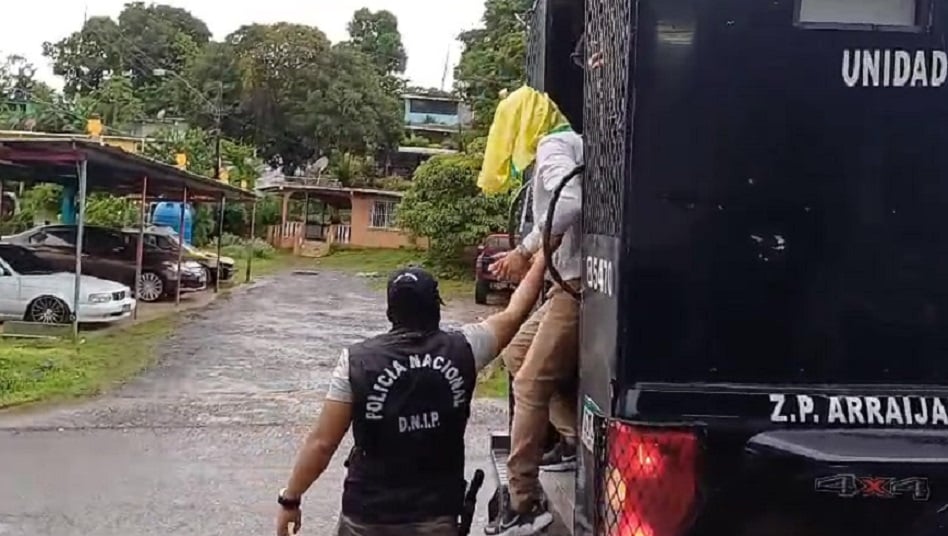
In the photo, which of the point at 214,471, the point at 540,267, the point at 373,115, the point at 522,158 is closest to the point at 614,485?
the point at 540,267

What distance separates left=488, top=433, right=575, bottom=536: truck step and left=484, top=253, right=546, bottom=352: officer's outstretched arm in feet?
1.61

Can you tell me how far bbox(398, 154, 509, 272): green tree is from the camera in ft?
114

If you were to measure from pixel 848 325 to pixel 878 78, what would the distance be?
570 mm

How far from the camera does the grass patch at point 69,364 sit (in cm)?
1456

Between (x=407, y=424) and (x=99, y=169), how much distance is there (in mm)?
19457

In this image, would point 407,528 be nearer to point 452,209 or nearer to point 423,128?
point 452,209

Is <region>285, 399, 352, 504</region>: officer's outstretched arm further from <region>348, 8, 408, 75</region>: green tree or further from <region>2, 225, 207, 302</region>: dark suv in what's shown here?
<region>348, 8, 408, 75</region>: green tree

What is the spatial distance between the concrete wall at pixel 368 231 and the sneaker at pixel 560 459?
46276 mm

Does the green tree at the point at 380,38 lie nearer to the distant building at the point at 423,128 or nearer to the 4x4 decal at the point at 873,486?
the distant building at the point at 423,128

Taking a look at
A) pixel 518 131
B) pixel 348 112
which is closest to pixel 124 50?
pixel 348 112

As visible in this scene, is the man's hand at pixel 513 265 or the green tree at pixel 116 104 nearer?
the man's hand at pixel 513 265

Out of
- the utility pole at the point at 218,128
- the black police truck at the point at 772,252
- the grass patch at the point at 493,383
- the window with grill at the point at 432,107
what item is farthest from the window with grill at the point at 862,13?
the window with grill at the point at 432,107

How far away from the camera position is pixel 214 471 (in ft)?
34.0

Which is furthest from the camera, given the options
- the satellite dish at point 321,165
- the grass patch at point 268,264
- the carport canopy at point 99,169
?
the satellite dish at point 321,165
